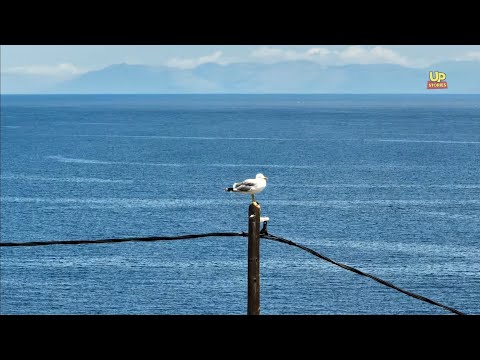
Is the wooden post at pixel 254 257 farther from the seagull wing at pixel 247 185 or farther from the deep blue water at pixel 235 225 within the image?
the deep blue water at pixel 235 225

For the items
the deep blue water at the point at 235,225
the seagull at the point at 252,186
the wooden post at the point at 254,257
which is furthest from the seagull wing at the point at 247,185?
the deep blue water at the point at 235,225

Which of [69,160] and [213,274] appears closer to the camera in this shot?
[213,274]

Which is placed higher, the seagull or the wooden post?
the seagull

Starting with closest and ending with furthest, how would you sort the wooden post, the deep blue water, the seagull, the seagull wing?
the wooden post
the seagull
the seagull wing
the deep blue water

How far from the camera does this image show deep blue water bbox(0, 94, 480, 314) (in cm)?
6103

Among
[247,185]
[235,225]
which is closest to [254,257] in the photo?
[247,185]

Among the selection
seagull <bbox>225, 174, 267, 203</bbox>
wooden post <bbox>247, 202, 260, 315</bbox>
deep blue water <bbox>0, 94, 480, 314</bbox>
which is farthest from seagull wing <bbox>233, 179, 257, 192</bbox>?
deep blue water <bbox>0, 94, 480, 314</bbox>

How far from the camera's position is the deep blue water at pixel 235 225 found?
2403 inches

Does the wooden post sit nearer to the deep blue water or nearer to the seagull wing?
the seagull wing

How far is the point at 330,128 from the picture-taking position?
175125mm

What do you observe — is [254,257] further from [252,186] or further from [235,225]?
[235,225]
